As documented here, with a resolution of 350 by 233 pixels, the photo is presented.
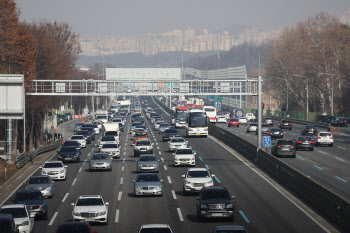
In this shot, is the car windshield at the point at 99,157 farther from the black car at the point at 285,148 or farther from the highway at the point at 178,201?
the black car at the point at 285,148

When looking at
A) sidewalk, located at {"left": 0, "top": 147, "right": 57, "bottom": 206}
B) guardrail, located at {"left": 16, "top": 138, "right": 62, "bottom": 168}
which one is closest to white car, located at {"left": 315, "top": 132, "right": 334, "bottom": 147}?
sidewalk, located at {"left": 0, "top": 147, "right": 57, "bottom": 206}

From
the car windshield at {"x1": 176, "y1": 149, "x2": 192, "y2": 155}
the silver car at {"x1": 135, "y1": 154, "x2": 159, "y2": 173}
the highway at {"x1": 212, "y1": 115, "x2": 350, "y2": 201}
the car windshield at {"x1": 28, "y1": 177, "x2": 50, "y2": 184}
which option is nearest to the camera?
the car windshield at {"x1": 28, "y1": 177, "x2": 50, "y2": 184}

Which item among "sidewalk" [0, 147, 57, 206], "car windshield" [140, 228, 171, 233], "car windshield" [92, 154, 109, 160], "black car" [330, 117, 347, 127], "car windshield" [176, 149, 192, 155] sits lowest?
"sidewalk" [0, 147, 57, 206]

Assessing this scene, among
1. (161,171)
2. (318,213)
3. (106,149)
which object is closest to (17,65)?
(106,149)

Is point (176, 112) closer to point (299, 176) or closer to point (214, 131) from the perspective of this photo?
point (214, 131)

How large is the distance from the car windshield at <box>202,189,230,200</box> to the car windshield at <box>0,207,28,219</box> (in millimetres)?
7574

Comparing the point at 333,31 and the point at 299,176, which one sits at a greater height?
the point at 333,31

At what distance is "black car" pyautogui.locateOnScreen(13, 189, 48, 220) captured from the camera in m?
28.1

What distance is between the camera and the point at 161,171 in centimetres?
4581

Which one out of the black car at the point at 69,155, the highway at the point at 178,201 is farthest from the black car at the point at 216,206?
the black car at the point at 69,155

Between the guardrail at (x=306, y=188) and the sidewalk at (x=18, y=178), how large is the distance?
15.8 m

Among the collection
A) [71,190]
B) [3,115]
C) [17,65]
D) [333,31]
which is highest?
[333,31]

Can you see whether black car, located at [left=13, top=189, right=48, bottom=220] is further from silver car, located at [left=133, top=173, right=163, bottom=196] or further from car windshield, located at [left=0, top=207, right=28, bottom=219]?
silver car, located at [left=133, top=173, right=163, bottom=196]

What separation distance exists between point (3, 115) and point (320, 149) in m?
30.6
